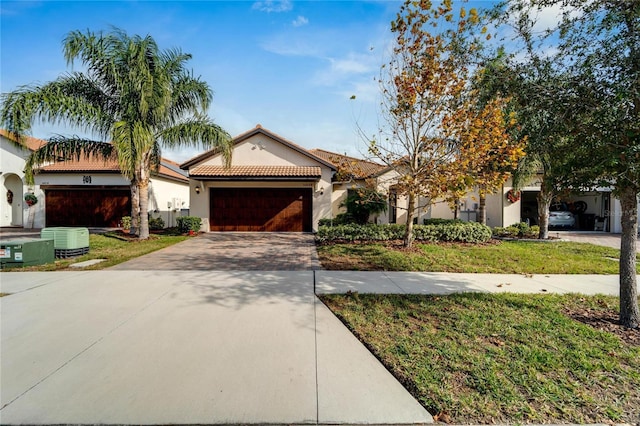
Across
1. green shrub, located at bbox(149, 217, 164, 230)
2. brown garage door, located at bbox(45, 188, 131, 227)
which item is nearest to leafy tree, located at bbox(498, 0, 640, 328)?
green shrub, located at bbox(149, 217, 164, 230)

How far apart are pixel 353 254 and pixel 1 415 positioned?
785 centimetres

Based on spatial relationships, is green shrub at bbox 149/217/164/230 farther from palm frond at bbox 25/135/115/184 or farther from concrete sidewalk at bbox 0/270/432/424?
concrete sidewalk at bbox 0/270/432/424

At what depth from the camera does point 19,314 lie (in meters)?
4.62

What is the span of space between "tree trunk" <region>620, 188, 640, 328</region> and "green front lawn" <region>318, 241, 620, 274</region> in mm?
3451

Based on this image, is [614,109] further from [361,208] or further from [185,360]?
[361,208]

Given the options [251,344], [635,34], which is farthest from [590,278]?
[251,344]

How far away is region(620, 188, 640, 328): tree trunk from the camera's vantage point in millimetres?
4375

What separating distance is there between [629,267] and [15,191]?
2740 centimetres

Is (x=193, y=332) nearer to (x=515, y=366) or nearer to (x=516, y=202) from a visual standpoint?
(x=515, y=366)

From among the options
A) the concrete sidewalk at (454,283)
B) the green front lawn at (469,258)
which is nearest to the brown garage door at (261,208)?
the green front lawn at (469,258)

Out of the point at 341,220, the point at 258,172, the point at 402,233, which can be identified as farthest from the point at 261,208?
the point at 402,233

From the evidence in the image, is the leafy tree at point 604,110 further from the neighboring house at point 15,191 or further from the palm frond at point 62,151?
the neighboring house at point 15,191

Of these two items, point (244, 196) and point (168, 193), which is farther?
point (168, 193)

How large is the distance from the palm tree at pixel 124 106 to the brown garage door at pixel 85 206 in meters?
5.58
